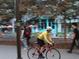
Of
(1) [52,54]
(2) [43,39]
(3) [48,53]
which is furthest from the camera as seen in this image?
(3) [48,53]

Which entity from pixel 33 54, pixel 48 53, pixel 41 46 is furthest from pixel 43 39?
pixel 33 54

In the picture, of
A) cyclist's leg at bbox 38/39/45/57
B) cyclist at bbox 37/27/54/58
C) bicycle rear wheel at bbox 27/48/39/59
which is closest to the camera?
cyclist at bbox 37/27/54/58

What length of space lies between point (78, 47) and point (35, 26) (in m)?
9.86

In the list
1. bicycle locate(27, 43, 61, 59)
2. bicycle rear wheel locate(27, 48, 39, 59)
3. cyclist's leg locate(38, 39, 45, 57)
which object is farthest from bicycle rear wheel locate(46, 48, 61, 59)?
bicycle rear wheel locate(27, 48, 39, 59)

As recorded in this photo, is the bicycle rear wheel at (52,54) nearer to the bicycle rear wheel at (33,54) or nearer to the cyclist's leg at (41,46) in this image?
the cyclist's leg at (41,46)

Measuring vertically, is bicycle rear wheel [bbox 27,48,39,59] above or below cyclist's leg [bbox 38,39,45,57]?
below

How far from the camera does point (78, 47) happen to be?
64.3 ft

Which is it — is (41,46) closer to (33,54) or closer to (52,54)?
(52,54)

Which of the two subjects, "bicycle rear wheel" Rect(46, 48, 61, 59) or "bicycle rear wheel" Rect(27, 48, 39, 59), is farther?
"bicycle rear wheel" Rect(27, 48, 39, 59)

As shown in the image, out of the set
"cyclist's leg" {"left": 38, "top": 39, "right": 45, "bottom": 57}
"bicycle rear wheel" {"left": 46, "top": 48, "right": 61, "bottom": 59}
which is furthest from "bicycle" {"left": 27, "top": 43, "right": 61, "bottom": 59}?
"cyclist's leg" {"left": 38, "top": 39, "right": 45, "bottom": 57}

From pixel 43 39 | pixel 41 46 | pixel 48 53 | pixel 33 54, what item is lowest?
pixel 33 54

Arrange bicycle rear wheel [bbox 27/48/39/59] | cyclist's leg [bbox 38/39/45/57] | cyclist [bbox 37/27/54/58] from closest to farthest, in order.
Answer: cyclist [bbox 37/27/54/58] → cyclist's leg [bbox 38/39/45/57] → bicycle rear wheel [bbox 27/48/39/59]

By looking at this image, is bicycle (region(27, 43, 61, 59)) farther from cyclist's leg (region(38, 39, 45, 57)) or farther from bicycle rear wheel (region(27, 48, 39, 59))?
cyclist's leg (region(38, 39, 45, 57))

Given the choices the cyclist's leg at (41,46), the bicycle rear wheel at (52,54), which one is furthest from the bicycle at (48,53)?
the cyclist's leg at (41,46)
